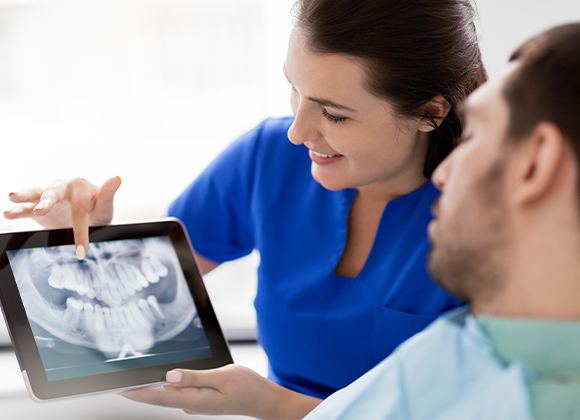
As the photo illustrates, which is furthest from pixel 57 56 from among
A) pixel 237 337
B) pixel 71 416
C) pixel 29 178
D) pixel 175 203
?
pixel 71 416

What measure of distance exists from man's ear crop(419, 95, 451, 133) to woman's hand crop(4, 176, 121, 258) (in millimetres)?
499

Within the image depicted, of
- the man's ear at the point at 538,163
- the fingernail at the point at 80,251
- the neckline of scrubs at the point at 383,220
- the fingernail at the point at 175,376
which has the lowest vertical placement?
the fingernail at the point at 175,376

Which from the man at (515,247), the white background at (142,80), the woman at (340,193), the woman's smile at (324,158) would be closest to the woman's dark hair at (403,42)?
the woman at (340,193)

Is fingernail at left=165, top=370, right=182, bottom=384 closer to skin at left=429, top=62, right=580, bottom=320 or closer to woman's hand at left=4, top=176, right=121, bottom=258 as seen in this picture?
woman's hand at left=4, top=176, right=121, bottom=258

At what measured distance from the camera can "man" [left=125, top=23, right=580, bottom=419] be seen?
0.85 meters

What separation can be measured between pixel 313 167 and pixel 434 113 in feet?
0.69

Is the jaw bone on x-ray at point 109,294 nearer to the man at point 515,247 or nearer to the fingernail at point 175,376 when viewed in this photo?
the fingernail at point 175,376

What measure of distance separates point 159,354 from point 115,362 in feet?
0.23

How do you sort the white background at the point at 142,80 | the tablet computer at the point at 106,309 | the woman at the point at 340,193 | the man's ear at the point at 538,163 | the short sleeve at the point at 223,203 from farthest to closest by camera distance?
the white background at the point at 142,80 < the short sleeve at the point at 223,203 < the woman at the point at 340,193 < the tablet computer at the point at 106,309 < the man's ear at the point at 538,163

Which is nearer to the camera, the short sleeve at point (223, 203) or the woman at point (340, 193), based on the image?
the woman at point (340, 193)

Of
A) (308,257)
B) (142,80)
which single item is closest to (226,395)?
(308,257)

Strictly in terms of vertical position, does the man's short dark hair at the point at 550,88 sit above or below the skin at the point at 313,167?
above

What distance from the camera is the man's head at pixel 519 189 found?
84 cm

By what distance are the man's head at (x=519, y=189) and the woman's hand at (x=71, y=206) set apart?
0.61m
